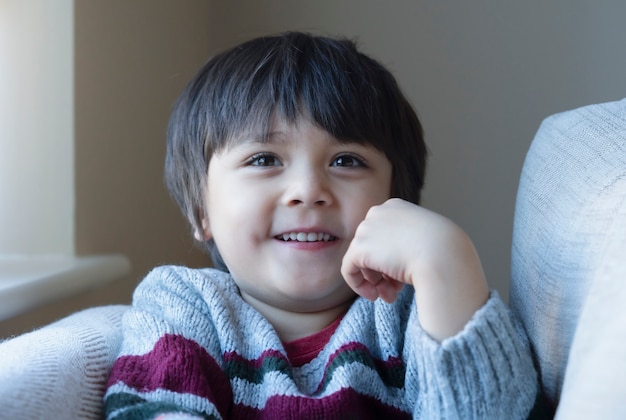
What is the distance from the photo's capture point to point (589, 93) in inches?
62.2

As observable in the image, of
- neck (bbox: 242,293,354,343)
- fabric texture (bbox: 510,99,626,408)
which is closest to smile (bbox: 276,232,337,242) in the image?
neck (bbox: 242,293,354,343)

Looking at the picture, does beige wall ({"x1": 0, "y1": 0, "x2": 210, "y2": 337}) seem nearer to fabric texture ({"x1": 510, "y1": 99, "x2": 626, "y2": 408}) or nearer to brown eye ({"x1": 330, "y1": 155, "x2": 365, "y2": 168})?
brown eye ({"x1": 330, "y1": 155, "x2": 365, "y2": 168})

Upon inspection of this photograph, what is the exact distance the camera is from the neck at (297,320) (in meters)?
0.89

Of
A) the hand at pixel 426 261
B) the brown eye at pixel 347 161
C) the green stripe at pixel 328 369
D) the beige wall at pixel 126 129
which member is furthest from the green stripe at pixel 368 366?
the beige wall at pixel 126 129

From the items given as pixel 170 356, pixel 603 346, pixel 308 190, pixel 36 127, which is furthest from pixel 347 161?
pixel 36 127

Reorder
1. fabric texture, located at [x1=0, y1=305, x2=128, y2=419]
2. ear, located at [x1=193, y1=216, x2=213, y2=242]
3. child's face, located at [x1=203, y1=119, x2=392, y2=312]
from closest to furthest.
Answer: fabric texture, located at [x1=0, y1=305, x2=128, y2=419], child's face, located at [x1=203, y1=119, x2=392, y2=312], ear, located at [x1=193, y1=216, x2=213, y2=242]

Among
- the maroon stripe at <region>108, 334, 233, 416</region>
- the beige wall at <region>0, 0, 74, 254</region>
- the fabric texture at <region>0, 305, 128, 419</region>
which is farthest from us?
the beige wall at <region>0, 0, 74, 254</region>

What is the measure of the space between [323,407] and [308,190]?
234 mm

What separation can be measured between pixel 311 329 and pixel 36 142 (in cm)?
58

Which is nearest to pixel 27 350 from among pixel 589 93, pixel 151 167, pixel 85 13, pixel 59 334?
pixel 59 334

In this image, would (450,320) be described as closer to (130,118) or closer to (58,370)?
(58,370)

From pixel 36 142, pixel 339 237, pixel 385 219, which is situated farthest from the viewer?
pixel 36 142

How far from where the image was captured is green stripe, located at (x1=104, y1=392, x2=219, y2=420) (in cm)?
65

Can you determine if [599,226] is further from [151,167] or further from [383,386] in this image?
[151,167]
